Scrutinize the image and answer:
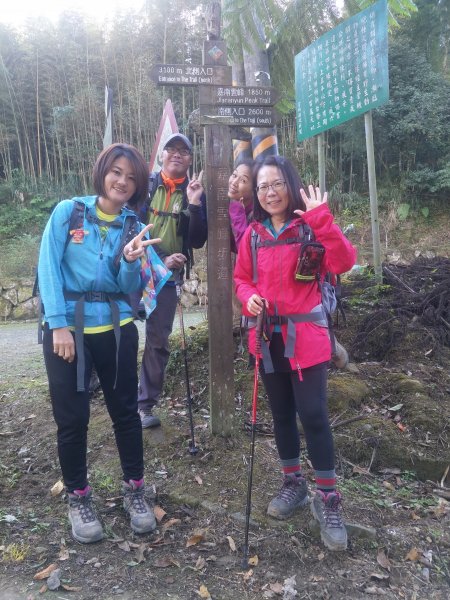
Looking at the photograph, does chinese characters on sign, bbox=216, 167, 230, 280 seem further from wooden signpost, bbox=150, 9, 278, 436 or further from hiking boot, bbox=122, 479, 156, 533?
hiking boot, bbox=122, 479, 156, 533

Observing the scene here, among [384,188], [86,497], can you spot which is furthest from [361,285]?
[384,188]

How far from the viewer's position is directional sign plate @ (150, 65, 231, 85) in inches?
131

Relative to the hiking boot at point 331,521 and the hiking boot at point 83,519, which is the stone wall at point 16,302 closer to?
the hiking boot at point 83,519

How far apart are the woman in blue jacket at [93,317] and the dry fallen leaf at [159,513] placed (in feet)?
0.39

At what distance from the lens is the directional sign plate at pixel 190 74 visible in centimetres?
333

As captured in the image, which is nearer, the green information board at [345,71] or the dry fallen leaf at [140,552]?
the dry fallen leaf at [140,552]

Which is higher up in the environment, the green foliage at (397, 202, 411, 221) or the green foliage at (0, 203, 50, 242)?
the green foliage at (0, 203, 50, 242)

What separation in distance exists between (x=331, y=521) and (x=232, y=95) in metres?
2.89

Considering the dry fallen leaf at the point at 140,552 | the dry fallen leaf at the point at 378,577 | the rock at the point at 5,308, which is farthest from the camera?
the rock at the point at 5,308

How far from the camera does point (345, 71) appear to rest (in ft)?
18.1

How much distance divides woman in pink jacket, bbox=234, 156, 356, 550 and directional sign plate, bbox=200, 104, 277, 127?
31.5 inches

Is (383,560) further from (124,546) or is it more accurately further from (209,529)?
(124,546)

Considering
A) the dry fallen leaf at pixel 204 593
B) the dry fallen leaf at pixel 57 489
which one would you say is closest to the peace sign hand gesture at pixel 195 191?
the dry fallen leaf at pixel 57 489

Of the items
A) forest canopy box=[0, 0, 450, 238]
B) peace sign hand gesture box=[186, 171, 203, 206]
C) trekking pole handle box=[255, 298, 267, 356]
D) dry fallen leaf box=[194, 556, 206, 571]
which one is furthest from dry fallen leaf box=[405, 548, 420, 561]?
forest canopy box=[0, 0, 450, 238]
